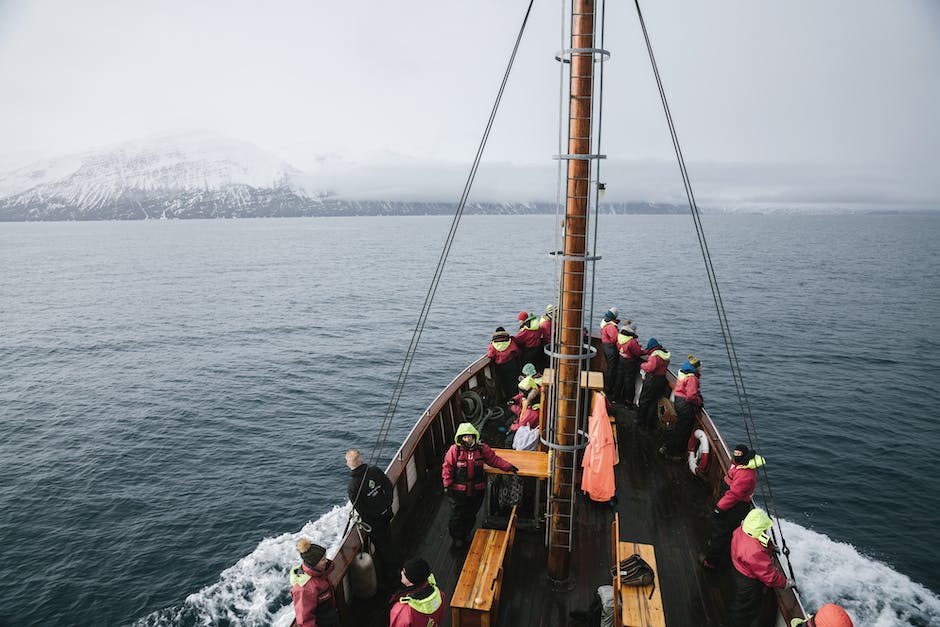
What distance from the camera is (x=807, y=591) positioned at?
1284 centimetres

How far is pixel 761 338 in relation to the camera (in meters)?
36.6

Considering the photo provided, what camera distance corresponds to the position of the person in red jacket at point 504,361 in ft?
42.9

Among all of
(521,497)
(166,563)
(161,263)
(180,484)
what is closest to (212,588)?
(166,563)

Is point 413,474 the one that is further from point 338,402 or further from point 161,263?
point 161,263

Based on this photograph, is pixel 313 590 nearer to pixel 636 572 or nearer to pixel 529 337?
pixel 636 572

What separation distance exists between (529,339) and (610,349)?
208 centimetres

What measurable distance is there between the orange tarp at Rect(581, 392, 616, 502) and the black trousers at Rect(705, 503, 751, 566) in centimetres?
151

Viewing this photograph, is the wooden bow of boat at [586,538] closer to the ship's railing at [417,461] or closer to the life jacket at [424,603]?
the ship's railing at [417,461]

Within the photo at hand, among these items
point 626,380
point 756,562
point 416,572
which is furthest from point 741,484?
point 626,380

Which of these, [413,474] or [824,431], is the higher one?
[413,474]

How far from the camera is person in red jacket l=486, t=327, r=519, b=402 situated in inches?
515

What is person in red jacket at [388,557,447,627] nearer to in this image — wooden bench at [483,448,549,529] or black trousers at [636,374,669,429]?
wooden bench at [483,448,549,529]

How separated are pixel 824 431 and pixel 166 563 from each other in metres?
24.6

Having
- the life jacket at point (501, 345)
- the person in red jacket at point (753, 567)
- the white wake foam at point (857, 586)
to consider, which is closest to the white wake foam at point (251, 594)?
the life jacket at point (501, 345)
